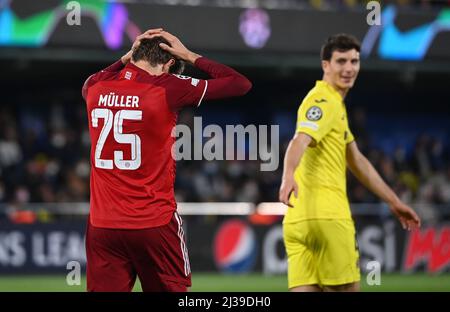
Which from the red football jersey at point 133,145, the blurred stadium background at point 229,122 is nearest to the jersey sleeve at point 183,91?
the red football jersey at point 133,145

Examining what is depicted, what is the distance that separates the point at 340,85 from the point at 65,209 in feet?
34.6

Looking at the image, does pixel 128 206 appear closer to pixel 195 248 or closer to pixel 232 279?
pixel 232 279

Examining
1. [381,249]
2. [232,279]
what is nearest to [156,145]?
[232,279]

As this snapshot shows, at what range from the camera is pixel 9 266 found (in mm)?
15984

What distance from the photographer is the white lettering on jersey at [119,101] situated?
5777 mm

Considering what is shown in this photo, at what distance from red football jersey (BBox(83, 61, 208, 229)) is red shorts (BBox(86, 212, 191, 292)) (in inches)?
2.5

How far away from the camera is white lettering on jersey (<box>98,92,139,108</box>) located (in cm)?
578

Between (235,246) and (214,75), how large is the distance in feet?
35.9

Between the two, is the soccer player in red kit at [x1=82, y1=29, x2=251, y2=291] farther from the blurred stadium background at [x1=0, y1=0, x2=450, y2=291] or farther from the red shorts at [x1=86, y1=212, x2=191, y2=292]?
the blurred stadium background at [x1=0, y1=0, x2=450, y2=291]

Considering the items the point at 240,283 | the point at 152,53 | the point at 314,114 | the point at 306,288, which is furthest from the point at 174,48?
the point at 240,283

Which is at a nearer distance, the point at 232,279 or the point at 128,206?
the point at 128,206

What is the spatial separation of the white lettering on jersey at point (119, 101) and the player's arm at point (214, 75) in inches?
14.1

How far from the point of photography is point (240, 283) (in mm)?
14477

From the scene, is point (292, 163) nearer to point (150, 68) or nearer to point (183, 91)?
point (183, 91)
